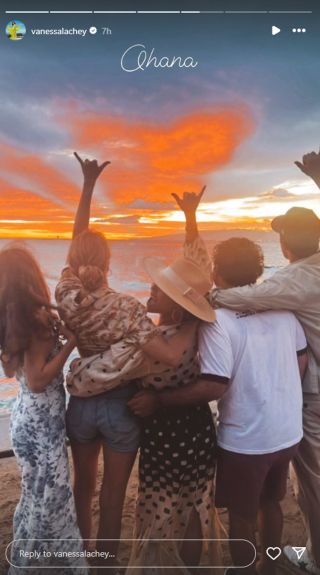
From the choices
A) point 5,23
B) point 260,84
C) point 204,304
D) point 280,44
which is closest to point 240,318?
point 204,304

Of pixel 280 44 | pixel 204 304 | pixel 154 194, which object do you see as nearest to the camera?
pixel 204 304

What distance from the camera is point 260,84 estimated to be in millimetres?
1666

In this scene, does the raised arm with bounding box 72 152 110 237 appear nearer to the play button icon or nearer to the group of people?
the group of people

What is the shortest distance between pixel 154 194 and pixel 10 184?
0.60m

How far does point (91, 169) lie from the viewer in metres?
1.82

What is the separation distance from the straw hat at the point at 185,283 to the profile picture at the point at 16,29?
0.93m

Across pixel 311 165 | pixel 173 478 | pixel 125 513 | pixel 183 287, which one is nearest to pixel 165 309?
pixel 183 287

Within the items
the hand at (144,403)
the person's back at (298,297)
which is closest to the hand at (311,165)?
the person's back at (298,297)

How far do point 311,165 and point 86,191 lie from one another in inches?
36.2

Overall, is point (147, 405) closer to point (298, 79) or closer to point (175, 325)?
point (175, 325)

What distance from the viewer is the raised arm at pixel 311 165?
1743 millimetres

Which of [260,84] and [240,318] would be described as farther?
[260,84]

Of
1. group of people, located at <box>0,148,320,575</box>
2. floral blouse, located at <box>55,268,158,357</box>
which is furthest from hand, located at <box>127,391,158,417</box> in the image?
floral blouse, located at <box>55,268,158,357</box>

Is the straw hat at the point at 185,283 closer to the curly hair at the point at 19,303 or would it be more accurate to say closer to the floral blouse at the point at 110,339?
the floral blouse at the point at 110,339
